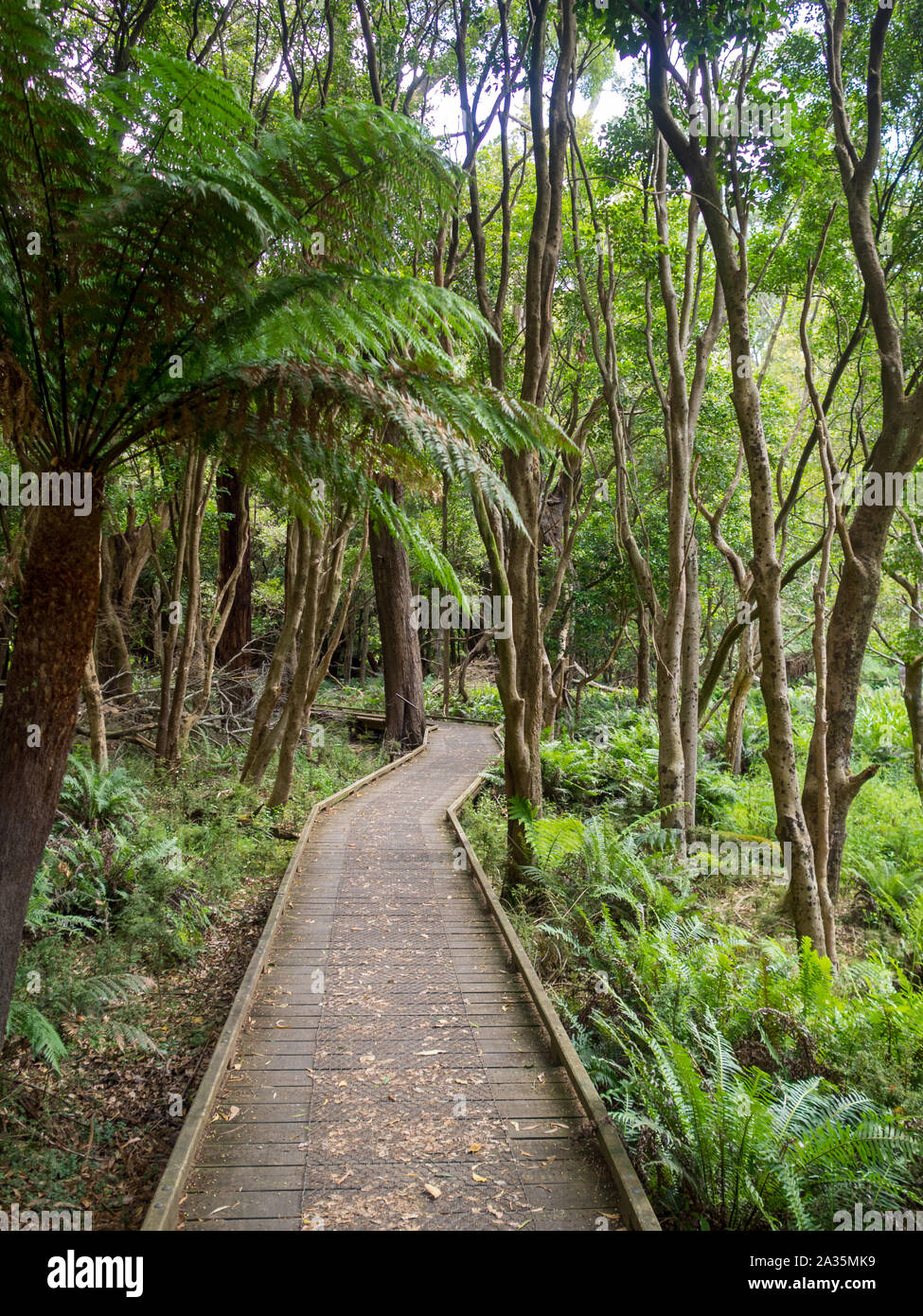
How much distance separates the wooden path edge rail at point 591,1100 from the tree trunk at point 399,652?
9826 millimetres

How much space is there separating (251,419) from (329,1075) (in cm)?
348

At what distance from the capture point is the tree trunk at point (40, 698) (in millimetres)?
3088

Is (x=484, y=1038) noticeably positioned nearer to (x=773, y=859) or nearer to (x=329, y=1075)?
(x=329, y=1075)

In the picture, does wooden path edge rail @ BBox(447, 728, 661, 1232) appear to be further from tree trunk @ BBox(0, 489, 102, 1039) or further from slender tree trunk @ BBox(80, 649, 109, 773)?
slender tree trunk @ BBox(80, 649, 109, 773)

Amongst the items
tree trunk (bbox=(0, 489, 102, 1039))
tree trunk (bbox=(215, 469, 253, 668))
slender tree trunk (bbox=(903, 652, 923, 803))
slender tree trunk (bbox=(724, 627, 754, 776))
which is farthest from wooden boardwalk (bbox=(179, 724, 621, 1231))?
tree trunk (bbox=(215, 469, 253, 668))

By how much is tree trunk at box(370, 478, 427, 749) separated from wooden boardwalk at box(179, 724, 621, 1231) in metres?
9.31

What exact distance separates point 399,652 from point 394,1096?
1261 centimetres

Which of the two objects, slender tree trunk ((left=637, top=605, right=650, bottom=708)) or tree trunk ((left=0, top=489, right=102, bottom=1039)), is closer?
tree trunk ((left=0, top=489, right=102, bottom=1039))

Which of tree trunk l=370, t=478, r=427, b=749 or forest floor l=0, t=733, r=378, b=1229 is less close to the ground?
A: tree trunk l=370, t=478, r=427, b=749

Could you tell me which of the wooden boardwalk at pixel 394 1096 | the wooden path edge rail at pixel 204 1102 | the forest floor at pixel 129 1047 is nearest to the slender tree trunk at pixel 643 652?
the wooden boardwalk at pixel 394 1096

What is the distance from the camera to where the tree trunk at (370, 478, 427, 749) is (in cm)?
1611

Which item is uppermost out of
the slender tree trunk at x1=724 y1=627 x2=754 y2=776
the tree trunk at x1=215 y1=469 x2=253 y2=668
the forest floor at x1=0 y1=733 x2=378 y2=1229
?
the tree trunk at x1=215 y1=469 x2=253 y2=668

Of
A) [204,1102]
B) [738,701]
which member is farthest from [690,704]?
[204,1102]

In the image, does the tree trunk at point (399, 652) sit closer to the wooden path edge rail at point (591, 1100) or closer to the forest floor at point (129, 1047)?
the forest floor at point (129, 1047)
